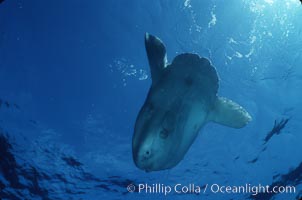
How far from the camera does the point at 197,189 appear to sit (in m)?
16.1

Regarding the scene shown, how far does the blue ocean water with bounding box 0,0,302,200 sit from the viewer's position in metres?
9.09

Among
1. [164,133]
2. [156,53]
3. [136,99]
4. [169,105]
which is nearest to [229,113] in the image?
[169,105]

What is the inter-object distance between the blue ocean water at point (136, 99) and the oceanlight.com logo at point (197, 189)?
4.5 inches

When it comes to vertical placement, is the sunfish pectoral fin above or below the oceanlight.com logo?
below

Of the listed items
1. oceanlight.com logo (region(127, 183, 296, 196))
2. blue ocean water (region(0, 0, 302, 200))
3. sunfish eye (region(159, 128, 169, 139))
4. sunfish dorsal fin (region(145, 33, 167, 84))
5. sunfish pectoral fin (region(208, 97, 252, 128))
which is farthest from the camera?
oceanlight.com logo (region(127, 183, 296, 196))

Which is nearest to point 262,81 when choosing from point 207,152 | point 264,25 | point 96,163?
point 264,25

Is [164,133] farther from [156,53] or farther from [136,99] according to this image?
[136,99]

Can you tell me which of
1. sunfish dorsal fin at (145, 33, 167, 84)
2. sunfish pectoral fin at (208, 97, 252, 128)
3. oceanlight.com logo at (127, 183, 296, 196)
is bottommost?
sunfish pectoral fin at (208, 97, 252, 128)

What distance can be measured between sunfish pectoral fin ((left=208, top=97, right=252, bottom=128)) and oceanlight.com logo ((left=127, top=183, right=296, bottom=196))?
32.0 feet

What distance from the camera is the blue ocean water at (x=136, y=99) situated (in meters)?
9.09

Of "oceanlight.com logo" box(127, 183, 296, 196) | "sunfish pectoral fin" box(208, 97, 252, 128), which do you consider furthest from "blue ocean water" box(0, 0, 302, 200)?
"sunfish pectoral fin" box(208, 97, 252, 128)

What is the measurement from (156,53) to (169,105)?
110 centimetres

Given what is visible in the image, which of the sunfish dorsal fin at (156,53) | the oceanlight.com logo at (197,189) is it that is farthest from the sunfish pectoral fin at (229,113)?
the oceanlight.com logo at (197,189)

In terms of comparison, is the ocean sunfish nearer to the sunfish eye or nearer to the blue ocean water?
the sunfish eye
